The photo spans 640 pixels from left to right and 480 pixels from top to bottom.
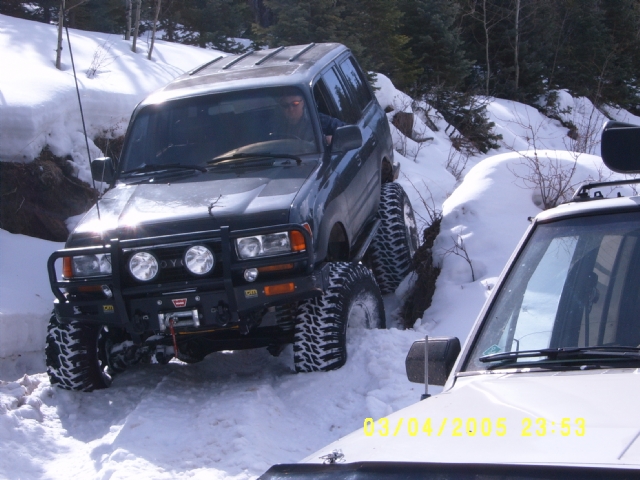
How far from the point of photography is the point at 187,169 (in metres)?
5.37

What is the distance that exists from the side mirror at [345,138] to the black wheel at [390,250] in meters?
1.57

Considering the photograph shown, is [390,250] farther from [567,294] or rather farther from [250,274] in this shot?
[567,294]

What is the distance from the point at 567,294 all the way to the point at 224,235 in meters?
2.39

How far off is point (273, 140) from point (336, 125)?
68 centimetres

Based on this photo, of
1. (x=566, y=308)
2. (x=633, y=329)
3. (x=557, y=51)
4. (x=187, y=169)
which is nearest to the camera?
(x=633, y=329)

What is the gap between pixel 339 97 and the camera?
6.41m

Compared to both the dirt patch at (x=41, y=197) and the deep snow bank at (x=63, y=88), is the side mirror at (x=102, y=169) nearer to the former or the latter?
the dirt patch at (x=41, y=197)

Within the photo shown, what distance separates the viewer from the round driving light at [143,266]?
4520 millimetres

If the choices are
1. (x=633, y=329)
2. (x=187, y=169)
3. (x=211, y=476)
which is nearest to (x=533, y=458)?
(x=633, y=329)

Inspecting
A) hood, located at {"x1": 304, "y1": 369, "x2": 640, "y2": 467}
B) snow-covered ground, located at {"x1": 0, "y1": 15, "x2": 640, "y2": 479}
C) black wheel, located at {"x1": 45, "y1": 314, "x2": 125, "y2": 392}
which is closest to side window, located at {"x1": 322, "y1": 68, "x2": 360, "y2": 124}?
snow-covered ground, located at {"x1": 0, "y1": 15, "x2": 640, "y2": 479}

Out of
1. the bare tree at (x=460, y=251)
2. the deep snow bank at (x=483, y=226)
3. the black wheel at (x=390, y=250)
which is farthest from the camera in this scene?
the black wheel at (x=390, y=250)

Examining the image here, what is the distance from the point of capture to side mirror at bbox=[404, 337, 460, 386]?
238 cm

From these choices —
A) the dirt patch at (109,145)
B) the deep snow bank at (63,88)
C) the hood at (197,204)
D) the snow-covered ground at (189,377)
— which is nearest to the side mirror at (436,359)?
the snow-covered ground at (189,377)

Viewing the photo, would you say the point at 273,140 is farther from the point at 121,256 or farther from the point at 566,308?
the point at 566,308
